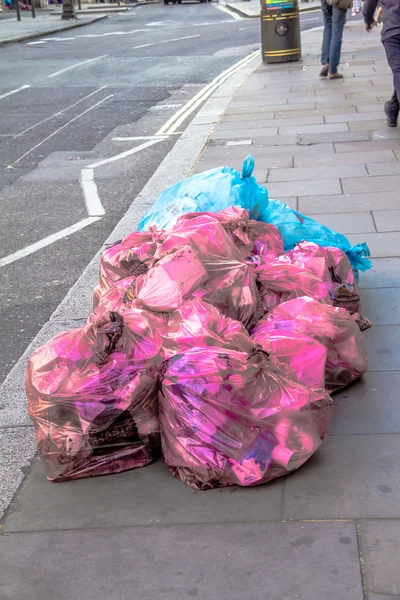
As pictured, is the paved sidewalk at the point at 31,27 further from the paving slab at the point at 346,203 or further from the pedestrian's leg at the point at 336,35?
the paving slab at the point at 346,203

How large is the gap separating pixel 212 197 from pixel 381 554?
8.63ft

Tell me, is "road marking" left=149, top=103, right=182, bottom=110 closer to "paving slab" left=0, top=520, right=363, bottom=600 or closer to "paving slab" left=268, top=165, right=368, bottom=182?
"paving slab" left=268, top=165, right=368, bottom=182

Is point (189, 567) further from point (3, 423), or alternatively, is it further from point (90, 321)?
point (3, 423)

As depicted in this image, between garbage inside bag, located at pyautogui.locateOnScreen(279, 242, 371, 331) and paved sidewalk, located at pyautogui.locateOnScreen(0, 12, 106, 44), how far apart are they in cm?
2174

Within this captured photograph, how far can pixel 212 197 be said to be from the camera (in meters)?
4.78

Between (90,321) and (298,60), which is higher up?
(90,321)

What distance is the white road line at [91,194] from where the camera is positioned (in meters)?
7.47

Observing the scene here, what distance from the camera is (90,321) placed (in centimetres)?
337

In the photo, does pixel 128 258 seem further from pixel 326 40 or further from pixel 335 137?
pixel 326 40

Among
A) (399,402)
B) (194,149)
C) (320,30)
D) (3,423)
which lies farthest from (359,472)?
(320,30)

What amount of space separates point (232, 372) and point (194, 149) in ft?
20.3

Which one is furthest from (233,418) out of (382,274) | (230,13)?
(230,13)

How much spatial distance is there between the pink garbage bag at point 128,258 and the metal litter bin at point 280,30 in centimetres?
1183

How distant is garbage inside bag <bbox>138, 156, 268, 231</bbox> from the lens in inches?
187
